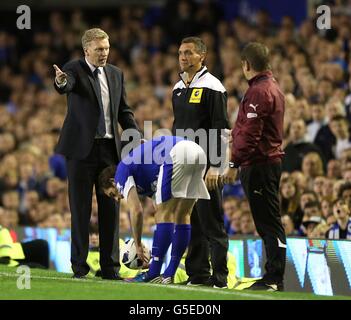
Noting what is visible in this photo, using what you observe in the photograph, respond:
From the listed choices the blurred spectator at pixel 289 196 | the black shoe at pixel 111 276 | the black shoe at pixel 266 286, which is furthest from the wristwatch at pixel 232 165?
the blurred spectator at pixel 289 196

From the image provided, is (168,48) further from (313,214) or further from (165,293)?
(165,293)

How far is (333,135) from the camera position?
12891mm

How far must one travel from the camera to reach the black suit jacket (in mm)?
9242

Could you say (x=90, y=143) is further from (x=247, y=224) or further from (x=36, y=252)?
(x=247, y=224)

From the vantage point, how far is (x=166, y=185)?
8.86m

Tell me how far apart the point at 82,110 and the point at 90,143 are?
11.7 inches

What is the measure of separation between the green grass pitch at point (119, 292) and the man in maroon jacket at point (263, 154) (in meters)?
0.49

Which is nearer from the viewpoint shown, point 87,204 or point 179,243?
point 179,243

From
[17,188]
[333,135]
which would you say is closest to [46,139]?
[17,188]

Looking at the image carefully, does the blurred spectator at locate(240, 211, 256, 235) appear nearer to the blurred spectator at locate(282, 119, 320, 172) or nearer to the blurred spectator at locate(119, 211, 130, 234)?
the blurred spectator at locate(282, 119, 320, 172)

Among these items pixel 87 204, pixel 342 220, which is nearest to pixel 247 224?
pixel 342 220

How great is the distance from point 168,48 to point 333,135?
636 cm
